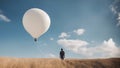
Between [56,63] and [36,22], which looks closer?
[36,22]

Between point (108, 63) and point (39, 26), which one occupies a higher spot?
point (39, 26)

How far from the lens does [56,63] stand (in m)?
19.2

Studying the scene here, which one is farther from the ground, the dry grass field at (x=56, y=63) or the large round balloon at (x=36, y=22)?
the large round balloon at (x=36, y=22)

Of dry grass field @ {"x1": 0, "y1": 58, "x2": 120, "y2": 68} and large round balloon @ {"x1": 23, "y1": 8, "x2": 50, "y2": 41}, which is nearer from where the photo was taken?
large round balloon @ {"x1": 23, "y1": 8, "x2": 50, "y2": 41}

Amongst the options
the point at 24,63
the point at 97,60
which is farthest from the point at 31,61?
the point at 97,60

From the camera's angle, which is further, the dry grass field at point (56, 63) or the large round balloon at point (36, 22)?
the dry grass field at point (56, 63)

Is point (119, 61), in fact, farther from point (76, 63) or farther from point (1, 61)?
point (1, 61)

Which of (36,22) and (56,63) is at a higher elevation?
(36,22)

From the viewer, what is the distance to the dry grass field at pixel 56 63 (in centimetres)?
1866

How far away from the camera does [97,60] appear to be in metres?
20.2

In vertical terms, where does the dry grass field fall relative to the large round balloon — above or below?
below

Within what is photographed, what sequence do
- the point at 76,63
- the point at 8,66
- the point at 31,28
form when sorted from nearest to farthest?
the point at 31,28 → the point at 8,66 → the point at 76,63

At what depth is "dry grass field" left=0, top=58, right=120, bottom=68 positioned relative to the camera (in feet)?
61.2

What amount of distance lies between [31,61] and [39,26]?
242 cm
